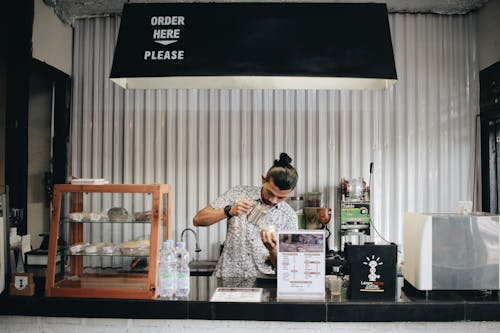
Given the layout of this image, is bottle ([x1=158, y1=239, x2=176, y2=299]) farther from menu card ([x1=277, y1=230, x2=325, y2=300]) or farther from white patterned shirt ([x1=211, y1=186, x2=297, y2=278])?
white patterned shirt ([x1=211, y1=186, x2=297, y2=278])

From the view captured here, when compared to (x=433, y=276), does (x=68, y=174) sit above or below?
Result: above

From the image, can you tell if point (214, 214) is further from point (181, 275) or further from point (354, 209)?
point (354, 209)

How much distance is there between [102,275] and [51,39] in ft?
9.57

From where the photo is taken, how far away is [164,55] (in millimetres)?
2578

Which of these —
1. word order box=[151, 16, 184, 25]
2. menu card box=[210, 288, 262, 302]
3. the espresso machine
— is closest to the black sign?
word order box=[151, 16, 184, 25]

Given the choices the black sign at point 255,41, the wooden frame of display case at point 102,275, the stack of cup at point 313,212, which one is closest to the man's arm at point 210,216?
the wooden frame of display case at point 102,275

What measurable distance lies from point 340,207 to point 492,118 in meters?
1.80

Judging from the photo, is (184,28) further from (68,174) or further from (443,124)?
(443,124)

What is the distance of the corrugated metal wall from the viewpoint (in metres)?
4.79

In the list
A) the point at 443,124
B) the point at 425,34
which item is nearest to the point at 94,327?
the point at 443,124

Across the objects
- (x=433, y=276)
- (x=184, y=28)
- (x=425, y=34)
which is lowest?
(x=433, y=276)

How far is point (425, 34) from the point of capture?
4820mm

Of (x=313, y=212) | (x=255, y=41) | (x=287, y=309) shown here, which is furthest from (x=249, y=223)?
(x=313, y=212)

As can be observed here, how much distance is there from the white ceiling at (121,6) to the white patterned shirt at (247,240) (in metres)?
2.54
